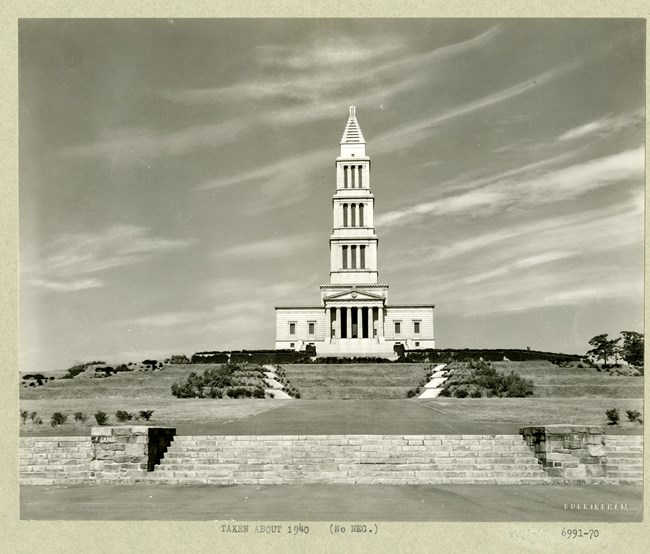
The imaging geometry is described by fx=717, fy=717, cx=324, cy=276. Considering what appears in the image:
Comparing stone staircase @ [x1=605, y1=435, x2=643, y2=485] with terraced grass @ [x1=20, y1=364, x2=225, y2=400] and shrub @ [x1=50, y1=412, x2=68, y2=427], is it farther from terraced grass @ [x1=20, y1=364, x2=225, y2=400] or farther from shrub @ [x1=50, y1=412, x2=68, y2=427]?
Answer: terraced grass @ [x1=20, y1=364, x2=225, y2=400]

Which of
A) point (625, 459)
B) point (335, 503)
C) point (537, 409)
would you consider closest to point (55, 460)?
point (335, 503)

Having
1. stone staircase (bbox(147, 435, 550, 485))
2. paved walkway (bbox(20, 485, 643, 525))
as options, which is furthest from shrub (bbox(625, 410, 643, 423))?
paved walkway (bbox(20, 485, 643, 525))

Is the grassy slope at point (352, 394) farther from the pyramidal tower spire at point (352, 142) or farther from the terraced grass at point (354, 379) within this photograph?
the pyramidal tower spire at point (352, 142)

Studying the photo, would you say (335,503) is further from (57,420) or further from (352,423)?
(57,420)

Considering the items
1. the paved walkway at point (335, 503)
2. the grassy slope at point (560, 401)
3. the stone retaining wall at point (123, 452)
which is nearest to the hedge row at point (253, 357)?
the grassy slope at point (560, 401)

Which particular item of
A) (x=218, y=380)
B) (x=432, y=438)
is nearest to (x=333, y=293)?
(x=218, y=380)
